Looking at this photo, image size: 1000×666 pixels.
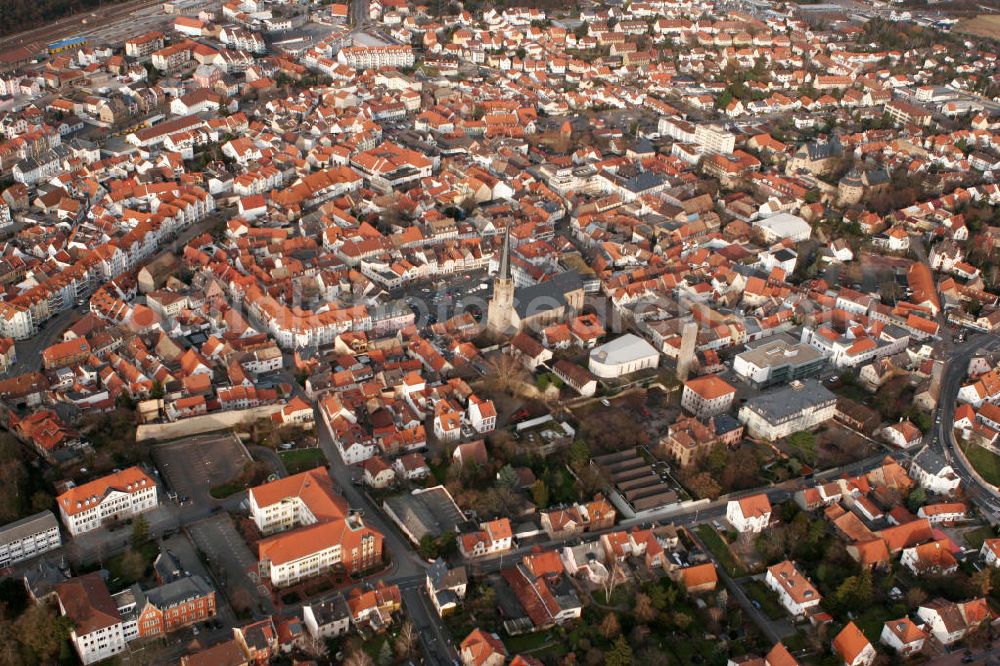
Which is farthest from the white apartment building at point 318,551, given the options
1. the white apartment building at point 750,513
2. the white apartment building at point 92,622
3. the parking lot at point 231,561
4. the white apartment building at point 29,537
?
the white apartment building at point 750,513

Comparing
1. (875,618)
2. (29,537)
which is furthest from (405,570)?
(875,618)

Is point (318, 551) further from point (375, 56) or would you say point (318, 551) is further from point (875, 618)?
point (375, 56)

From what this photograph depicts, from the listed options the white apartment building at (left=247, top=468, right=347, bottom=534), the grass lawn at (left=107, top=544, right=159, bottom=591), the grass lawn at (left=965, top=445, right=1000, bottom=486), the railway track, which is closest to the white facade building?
the grass lawn at (left=965, top=445, right=1000, bottom=486)

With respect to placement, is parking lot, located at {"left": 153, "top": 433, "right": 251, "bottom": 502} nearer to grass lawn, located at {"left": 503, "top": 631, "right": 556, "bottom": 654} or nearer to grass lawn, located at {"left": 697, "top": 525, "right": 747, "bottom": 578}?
grass lawn, located at {"left": 503, "top": 631, "right": 556, "bottom": 654}

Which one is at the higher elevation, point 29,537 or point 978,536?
point 29,537

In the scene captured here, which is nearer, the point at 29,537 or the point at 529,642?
the point at 529,642

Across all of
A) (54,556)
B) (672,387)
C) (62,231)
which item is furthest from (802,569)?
(62,231)

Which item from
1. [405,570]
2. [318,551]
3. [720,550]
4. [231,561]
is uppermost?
[318,551]
